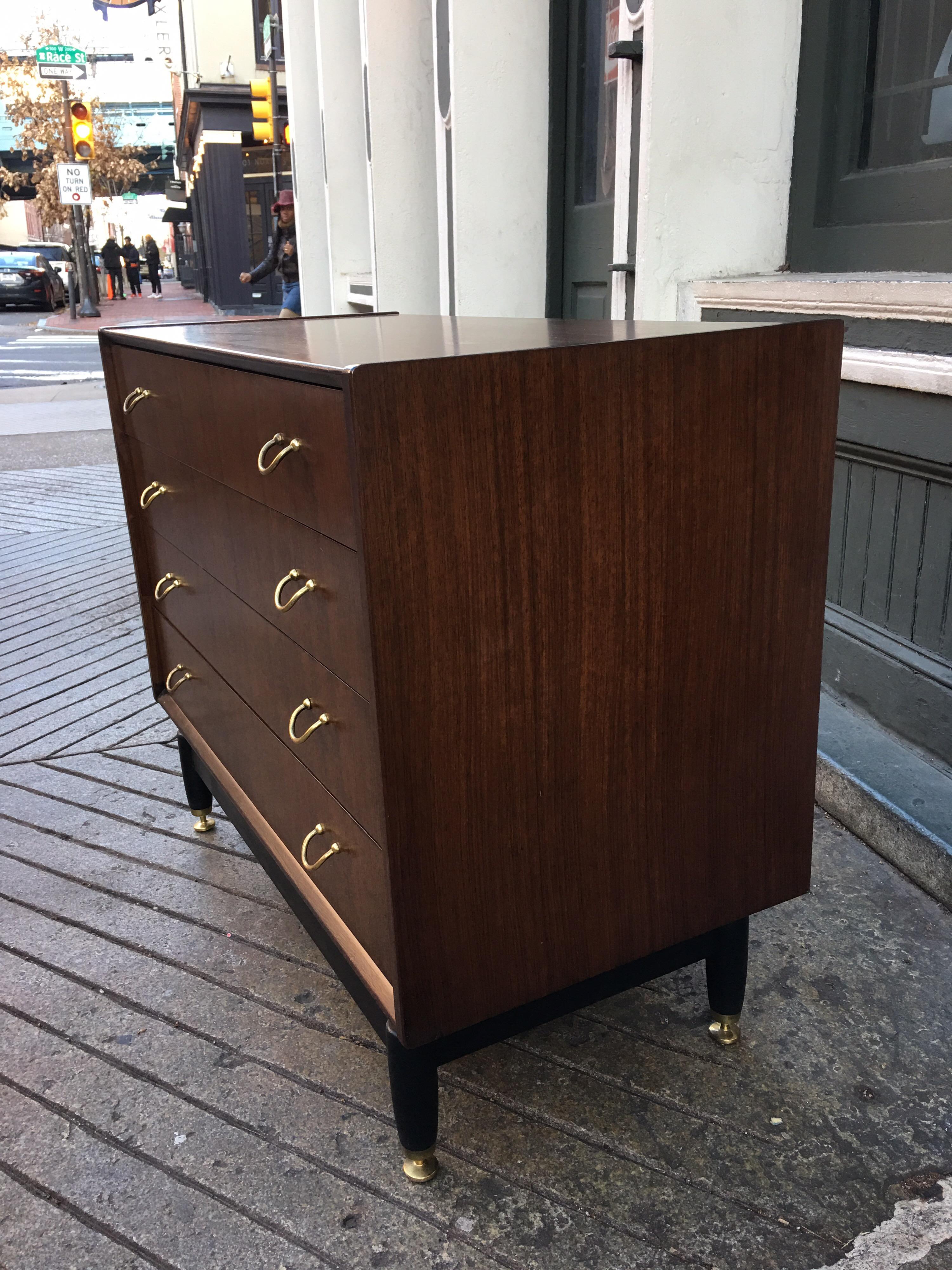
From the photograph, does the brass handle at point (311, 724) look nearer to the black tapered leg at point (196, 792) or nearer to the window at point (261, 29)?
the black tapered leg at point (196, 792)

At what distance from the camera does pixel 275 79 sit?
42.1 feet

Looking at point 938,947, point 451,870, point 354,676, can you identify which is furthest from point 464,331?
point 938,947

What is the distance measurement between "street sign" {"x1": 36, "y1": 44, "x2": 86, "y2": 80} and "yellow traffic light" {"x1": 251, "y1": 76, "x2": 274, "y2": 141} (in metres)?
8.97

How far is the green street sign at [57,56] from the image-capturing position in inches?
840

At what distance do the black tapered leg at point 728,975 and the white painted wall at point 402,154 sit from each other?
166 inches

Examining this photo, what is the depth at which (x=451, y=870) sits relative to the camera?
138 centimetres

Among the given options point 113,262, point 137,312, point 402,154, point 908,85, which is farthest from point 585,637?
point 113,262

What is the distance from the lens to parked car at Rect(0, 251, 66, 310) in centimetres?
2445

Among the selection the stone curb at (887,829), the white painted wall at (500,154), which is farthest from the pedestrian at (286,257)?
the stone curb at (887,829)

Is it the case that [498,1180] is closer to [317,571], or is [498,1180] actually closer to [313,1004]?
[313,1004]

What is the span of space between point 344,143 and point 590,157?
2631mm

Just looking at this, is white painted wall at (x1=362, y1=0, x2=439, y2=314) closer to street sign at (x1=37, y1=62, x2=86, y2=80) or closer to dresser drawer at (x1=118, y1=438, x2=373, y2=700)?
dresser drawer at (x1=118, y1=438, x2=373, y2=700)

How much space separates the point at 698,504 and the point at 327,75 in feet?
18.2

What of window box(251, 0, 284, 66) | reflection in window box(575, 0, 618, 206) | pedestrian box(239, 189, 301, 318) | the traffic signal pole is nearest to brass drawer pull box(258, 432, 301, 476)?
reflection in window box(575, 0, 618, 206)
